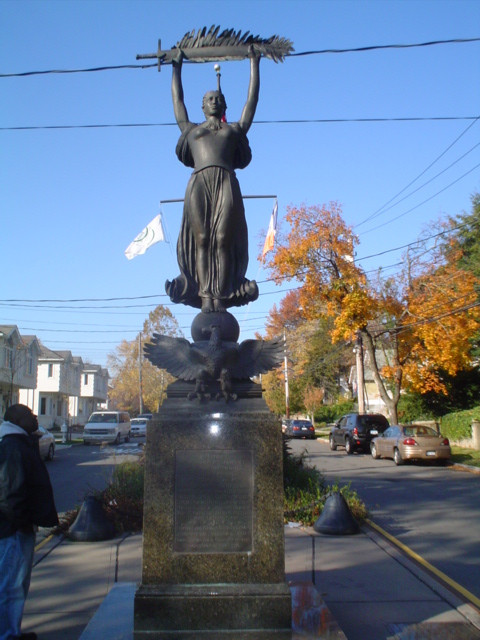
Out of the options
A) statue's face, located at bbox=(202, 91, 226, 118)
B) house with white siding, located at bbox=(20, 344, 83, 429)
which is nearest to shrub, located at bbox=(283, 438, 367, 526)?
statue's face, located at bbox=(202, 91, 226, 118)

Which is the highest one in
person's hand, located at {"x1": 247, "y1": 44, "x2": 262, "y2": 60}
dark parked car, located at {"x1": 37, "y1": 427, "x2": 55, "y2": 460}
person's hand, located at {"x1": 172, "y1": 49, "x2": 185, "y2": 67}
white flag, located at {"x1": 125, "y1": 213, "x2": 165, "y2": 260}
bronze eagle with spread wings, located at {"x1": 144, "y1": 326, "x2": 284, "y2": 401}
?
white flag, located at {"x1": 125, "y1": 213, "x2": 165, "y2": 260}

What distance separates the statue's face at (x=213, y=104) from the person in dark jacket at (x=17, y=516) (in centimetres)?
341

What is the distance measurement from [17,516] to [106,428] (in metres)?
31.8

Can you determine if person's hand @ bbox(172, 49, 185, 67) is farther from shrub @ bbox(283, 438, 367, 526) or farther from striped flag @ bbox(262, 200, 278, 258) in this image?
striped flag @ bbox(262, 200, 278, 258)

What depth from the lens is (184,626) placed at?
4203 millimetres

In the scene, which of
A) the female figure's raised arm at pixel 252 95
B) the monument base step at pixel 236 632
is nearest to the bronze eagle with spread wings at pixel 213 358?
the monument base step at pixel 236 632

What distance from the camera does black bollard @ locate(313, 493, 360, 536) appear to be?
8.84 metres

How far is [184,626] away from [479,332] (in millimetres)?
26651

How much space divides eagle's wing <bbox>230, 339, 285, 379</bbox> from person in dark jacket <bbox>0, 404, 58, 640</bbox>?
70.2 inches

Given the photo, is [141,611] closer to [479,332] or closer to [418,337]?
[418,337]

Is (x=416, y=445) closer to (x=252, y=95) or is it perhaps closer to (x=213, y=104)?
(x=252, y=95)

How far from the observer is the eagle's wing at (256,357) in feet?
17.1

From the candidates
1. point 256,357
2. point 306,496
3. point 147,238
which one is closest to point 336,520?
point 306,496

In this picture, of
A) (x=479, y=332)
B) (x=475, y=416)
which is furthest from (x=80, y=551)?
(x=479, y=332)
